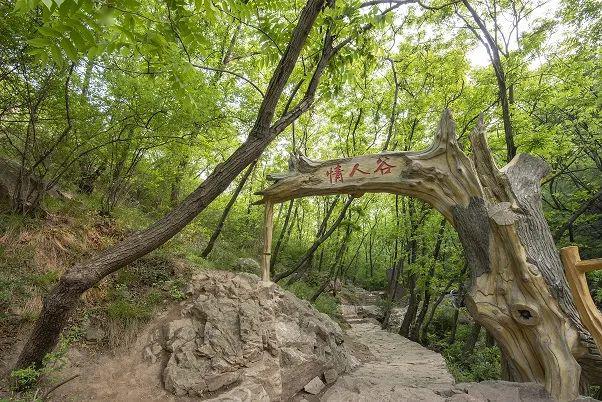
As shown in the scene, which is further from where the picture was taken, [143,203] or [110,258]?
[143,203]

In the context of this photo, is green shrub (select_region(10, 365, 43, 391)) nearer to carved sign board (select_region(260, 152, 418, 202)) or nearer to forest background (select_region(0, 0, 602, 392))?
forest background (select_region(0, 0, 602, 392))

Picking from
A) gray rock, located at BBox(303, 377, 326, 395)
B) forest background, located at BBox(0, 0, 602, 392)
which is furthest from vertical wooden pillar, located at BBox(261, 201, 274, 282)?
gray rock, located at BBox(303, 377, 326, 395)

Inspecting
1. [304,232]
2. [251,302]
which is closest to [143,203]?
[251,302]

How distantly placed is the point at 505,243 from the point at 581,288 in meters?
1.06

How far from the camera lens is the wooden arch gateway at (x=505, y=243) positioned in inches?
141

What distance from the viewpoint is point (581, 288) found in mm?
2820

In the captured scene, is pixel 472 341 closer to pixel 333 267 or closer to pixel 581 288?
pixel 333 267

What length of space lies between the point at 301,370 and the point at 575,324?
131 inches

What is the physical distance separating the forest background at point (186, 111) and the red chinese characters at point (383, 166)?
3.75ft

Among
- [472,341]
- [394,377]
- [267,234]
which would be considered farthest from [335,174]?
[472,341]

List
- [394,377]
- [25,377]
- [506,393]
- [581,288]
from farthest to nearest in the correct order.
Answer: [394,377]
[506,393]
[25,377]
[581,288]

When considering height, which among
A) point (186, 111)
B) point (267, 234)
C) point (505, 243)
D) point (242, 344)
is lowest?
point (242, 344)

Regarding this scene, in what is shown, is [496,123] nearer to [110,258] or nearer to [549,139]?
[549,139]

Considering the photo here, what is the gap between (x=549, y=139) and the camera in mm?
6250
